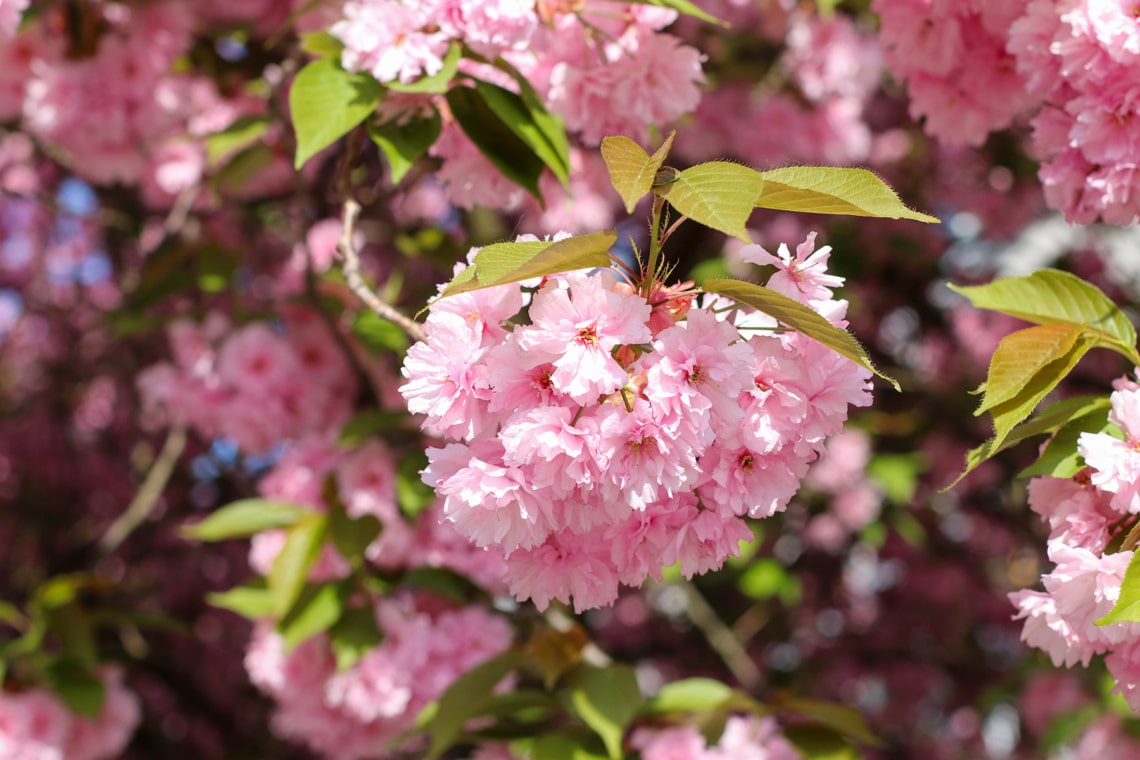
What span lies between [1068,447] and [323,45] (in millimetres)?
1172

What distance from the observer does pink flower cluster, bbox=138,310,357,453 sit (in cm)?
270

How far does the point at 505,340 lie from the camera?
998mm

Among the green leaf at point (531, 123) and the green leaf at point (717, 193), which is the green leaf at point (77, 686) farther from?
the green leaf at point (717, 193)

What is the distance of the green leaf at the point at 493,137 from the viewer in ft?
Answer: 5.27

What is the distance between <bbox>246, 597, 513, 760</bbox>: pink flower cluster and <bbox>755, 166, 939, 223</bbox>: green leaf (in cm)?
138

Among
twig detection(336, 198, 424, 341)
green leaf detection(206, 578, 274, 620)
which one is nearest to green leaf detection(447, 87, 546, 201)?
twig detection(336, 198, 424, 341)

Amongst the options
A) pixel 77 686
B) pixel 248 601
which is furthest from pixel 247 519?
pixel 77 686

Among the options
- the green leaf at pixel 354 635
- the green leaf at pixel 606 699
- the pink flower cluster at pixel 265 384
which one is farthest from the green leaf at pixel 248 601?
the green leaf at pixel 606 699

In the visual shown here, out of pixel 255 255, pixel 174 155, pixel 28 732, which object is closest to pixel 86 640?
pixel 28 732

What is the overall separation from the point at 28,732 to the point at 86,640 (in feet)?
0.84

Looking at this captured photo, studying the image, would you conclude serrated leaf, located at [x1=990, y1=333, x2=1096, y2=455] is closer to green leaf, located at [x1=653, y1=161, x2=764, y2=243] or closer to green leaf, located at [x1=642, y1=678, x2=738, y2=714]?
green leaf, located at [x1=653, y1=161, x2=764, y2=243]

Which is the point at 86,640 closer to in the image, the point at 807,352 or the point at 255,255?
the point at 255,255

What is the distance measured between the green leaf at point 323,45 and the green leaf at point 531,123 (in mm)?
221

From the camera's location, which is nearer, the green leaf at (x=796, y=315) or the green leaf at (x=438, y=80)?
the green leaf at (x=796, y=315)
